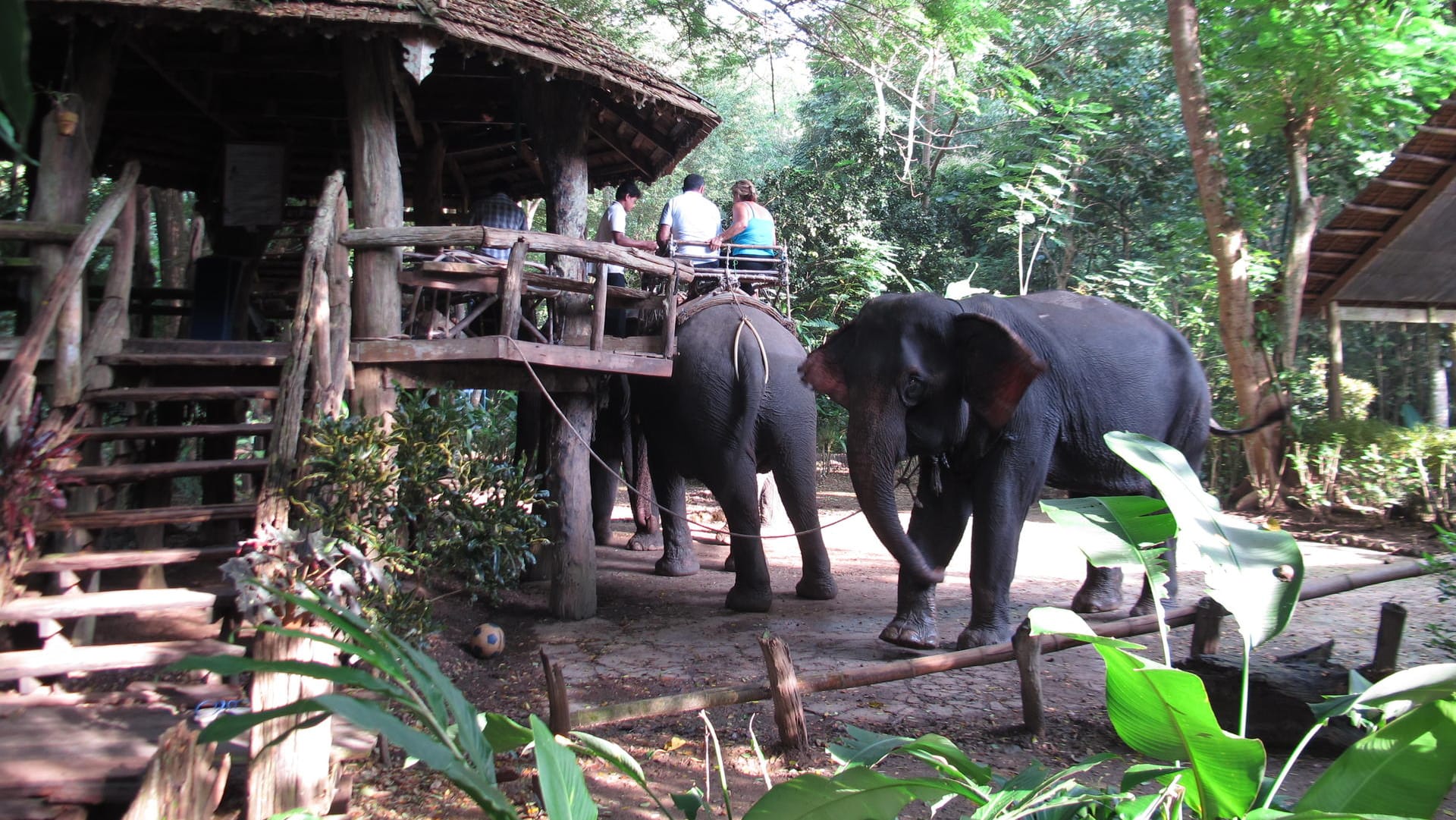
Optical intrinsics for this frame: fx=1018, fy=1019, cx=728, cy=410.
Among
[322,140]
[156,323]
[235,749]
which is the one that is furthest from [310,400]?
[156,323]

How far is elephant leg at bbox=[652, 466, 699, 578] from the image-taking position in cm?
856

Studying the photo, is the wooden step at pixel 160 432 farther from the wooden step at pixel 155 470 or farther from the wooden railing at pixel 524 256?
the wooden railing at pixel 524 256

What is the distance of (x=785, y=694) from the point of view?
14.9ft

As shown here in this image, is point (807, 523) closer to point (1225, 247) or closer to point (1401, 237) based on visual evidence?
point (1225, 247)

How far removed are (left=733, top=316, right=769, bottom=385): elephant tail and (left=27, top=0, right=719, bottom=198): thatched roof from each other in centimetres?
184

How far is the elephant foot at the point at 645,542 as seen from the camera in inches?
398

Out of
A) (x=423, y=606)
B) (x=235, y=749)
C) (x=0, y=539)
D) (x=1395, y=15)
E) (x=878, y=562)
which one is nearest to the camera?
(x=235, y=749)

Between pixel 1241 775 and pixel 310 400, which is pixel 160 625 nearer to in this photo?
pixel 310 400

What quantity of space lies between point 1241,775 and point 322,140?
10.7m

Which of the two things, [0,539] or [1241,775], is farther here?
[0,539]

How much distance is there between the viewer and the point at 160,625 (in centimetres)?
625

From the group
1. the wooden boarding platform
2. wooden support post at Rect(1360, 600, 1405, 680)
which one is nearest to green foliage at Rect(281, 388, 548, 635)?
the wooden boarding platform

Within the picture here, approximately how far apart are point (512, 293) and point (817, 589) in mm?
3260

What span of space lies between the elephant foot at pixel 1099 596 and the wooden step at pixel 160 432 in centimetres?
541
